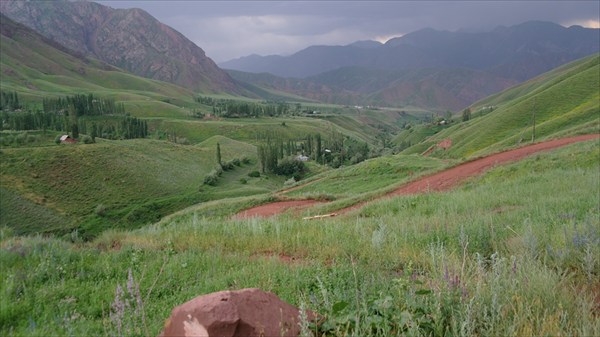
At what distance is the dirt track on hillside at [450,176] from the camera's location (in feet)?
75.7

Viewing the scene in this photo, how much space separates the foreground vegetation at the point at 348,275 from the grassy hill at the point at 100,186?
44.8 meters

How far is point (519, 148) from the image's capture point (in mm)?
30328

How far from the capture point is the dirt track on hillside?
23078 millimetres

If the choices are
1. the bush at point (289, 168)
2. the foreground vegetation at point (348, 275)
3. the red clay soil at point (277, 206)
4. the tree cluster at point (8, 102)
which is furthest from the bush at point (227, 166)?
the tree cluster at point (8, 102)

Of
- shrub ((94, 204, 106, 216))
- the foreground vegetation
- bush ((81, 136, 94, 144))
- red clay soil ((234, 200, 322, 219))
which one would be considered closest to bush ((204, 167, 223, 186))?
shrub ((94, 204, 106, 216))

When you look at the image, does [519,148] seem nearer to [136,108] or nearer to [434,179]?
[434,179]

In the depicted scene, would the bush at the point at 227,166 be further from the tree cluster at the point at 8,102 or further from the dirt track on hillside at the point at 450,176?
the tree cluster at the point at 8,102

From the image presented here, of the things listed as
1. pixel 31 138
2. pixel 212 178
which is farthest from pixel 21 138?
pixel 212 178

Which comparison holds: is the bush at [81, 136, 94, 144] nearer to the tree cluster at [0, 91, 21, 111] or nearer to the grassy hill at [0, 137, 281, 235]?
the grassy hill at [0, 137, 281, 235]

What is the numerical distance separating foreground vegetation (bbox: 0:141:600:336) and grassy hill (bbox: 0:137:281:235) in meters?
44.8

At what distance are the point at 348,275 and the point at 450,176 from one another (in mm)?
21365

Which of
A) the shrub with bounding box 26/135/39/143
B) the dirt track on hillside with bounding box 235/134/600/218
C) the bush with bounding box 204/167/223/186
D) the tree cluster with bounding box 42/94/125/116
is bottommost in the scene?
the bush with bounding box 204/167/223/186

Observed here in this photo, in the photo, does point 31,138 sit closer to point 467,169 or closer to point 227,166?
point 227,166

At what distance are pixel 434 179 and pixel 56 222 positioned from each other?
4666 cm
